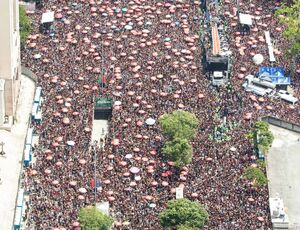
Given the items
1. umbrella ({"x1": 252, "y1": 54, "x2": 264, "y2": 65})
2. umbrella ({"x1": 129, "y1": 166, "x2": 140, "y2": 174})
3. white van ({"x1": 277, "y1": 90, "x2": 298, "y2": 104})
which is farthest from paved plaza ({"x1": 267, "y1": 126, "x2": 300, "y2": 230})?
umbrella ({"x1": 129, "y1": 166, "x2": 140, "y2": 174})

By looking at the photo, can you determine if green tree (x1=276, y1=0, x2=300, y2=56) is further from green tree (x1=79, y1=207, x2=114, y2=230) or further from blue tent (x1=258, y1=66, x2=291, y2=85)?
green tree (x1=79, y1=207, x2=114, y2=230)

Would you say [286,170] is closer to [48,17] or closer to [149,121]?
[149,121]

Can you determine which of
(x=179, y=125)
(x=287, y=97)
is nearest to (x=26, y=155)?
(x=179, y=125)

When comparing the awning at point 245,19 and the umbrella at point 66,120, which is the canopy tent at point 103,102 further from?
the awning at point 245,19

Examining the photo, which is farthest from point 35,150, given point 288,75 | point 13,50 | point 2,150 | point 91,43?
point 288,75

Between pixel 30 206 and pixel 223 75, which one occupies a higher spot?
pixel 223 75

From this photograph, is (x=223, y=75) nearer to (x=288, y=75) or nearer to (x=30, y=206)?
(x=288, y=75)
